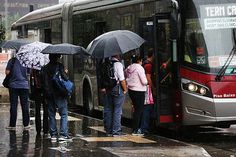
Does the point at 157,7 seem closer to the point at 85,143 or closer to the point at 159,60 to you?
the point at 159,60

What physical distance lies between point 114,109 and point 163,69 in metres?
1.33

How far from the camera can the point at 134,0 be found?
1327 cm

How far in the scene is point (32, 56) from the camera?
11.4 meters

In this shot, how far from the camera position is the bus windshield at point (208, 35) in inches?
445

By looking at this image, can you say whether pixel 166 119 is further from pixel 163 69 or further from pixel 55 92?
pixel 55 92

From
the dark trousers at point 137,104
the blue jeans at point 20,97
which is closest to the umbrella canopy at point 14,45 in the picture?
the blue jeans at point 20,97

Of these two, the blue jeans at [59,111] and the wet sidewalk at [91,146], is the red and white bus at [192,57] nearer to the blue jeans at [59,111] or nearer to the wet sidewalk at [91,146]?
the wet sidewalk at [91,146]

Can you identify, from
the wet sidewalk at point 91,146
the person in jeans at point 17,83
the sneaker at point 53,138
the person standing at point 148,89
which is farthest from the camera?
the person in jeans at point 17,83

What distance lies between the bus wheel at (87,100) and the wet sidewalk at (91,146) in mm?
3844

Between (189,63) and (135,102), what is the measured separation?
1.40 meters

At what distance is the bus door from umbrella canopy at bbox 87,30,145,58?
0.71m

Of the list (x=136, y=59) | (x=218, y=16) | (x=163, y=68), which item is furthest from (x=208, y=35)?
(x=136, y=59)

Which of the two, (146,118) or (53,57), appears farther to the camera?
(146,118)

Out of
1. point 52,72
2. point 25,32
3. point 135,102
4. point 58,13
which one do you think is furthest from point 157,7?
point 25,32
